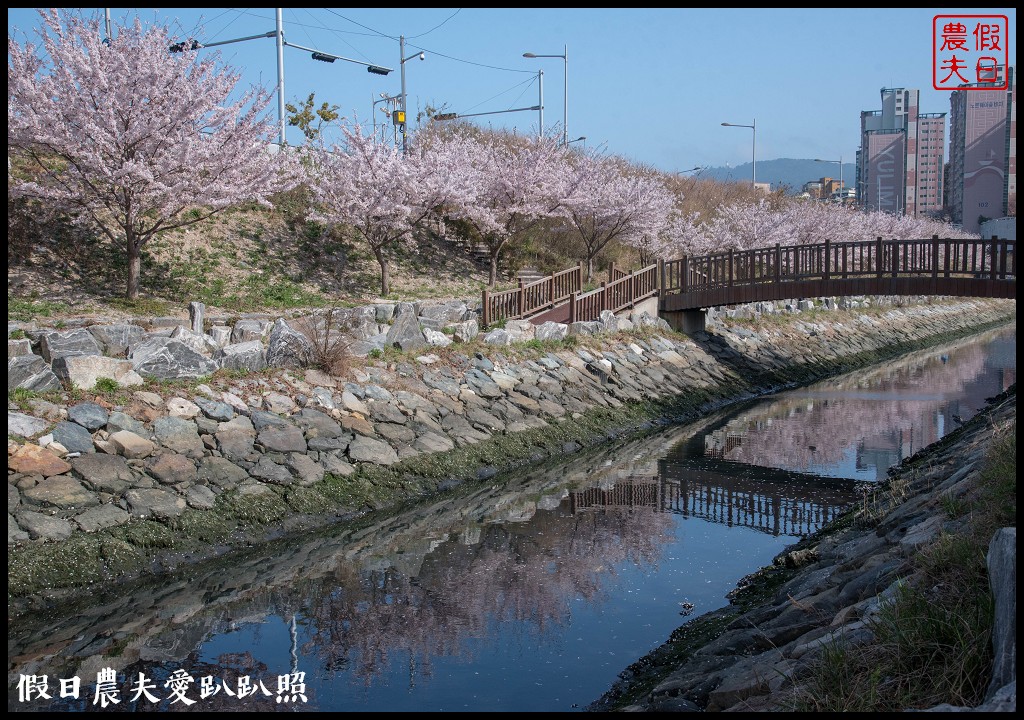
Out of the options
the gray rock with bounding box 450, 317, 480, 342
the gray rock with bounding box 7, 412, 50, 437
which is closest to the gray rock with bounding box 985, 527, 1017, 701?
the gray rock with bounding box 7, 412, 50, 437

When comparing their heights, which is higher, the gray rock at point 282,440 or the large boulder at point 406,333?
the large boulder at point 406,333

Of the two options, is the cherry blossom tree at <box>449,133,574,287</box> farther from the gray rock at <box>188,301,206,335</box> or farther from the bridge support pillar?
the gray rock at <box>188,301,206,335</box>

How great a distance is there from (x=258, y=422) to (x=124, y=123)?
8293 mm

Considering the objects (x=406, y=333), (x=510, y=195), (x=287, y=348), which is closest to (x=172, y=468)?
(x=287, y=348)

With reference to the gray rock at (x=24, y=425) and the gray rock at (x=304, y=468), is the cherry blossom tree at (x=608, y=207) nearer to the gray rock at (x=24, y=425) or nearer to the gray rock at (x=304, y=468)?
the gray rock at (x=304, y=468)

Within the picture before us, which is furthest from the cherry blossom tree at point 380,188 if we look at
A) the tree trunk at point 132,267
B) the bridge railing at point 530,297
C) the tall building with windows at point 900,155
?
the tall building with windows at point 900,155

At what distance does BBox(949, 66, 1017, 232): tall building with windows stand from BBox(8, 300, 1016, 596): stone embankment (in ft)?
251

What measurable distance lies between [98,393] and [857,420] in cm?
1554

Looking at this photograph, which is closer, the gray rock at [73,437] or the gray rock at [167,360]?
the gray rock at [73,437]

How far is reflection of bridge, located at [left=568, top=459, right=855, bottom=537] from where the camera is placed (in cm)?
1227

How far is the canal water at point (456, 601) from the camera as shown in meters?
7.18

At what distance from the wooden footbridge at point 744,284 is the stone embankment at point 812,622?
11.6 metres

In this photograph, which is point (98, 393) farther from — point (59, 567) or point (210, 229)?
point (210, 229)

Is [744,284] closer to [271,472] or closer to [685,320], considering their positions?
[685,320]
